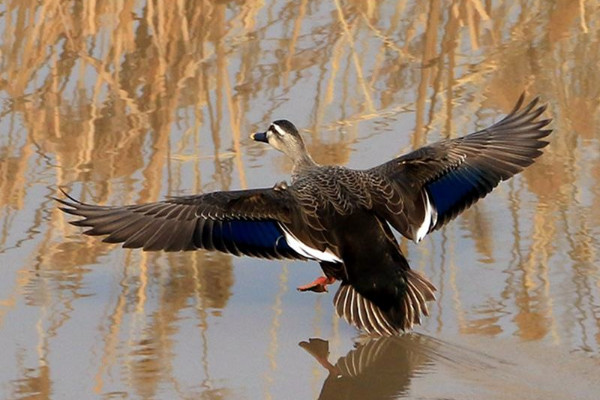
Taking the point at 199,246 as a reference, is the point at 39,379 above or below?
below

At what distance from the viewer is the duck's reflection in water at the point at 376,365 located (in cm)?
575

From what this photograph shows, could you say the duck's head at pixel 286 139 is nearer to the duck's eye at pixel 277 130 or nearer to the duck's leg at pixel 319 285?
the duck's eye at pixel 277 130

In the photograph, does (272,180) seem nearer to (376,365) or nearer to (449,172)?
(449,172)

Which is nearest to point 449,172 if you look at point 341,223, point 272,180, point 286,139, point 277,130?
point 341,223

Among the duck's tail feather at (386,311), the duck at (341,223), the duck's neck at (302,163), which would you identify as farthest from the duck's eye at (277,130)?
the duck's tail feather at (386,311)

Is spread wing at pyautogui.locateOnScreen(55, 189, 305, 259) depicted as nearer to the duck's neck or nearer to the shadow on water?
the shadow on water

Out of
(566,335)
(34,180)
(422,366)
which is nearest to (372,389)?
(422,366)

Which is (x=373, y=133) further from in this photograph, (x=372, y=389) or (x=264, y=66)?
(x=372, y=389)

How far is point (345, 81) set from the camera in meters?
9.21

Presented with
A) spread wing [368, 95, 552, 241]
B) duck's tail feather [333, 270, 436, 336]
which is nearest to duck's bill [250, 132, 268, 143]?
spread wing [368, 95, 552, 241]

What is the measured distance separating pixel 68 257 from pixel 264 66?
2.90 metres

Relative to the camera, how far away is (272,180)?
26.0 ft

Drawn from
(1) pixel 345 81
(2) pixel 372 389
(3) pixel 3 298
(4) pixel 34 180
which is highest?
(1) pixel 345 81

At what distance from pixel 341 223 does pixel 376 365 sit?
730 mm
